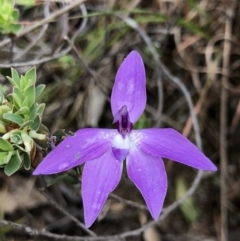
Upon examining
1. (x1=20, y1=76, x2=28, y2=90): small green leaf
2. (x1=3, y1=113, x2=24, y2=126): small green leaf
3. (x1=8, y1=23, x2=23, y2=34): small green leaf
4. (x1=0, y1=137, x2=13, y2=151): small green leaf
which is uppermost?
(x1=8, y1=23, x2=23, y2=34): small green leaf

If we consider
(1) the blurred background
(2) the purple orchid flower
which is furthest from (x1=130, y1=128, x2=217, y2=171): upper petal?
(1) the blurred background

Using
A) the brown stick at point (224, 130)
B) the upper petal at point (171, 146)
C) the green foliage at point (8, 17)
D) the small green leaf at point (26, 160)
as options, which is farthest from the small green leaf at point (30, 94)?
the brown stick at point (224, 130)

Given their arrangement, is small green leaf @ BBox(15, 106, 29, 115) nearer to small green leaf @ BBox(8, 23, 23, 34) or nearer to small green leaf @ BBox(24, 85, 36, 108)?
small green leaf @ BBox(24, 85, 36, 108)

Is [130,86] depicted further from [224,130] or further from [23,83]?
[224,130]

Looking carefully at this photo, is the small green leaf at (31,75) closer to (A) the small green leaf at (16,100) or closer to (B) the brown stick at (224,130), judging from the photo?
(A) the small green leaf at (16,100)

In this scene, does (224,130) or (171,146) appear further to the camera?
(224,130)

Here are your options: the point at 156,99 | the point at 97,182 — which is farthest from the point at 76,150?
the point at 156,99

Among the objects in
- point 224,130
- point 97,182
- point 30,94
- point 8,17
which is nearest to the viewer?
point 97,182
